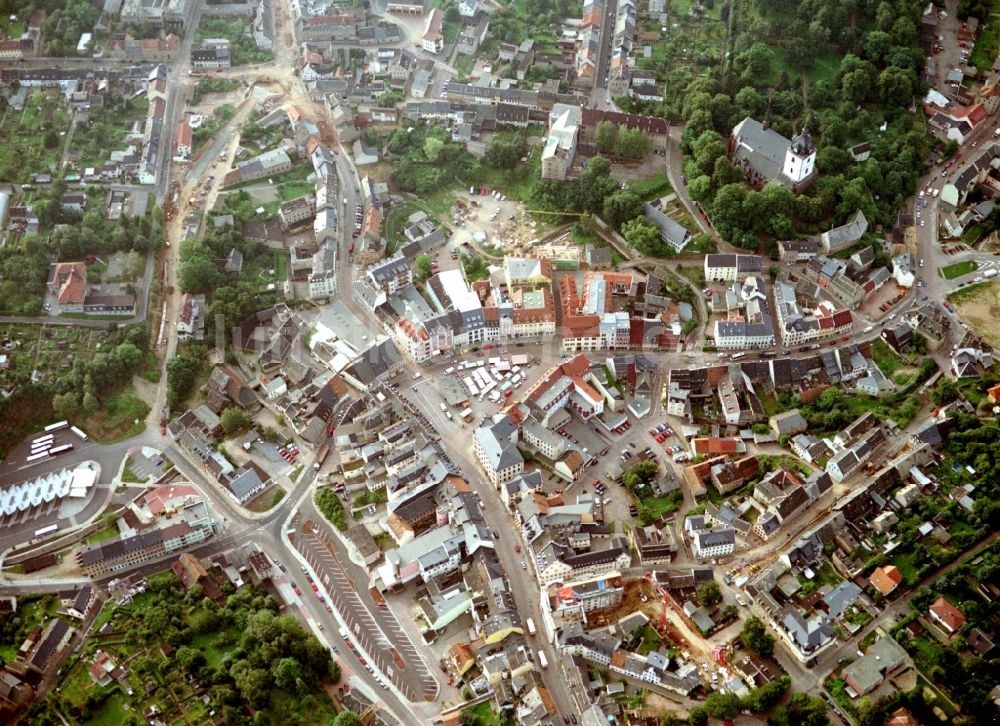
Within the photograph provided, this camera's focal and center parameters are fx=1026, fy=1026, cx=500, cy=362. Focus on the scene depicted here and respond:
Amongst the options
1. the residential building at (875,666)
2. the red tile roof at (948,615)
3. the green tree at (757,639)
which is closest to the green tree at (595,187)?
the green tree at (757,639)

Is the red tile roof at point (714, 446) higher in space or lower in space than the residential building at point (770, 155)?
lower

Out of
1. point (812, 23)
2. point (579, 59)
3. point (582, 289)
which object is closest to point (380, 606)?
point (582, 289)

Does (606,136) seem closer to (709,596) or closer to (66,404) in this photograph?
(709,596)

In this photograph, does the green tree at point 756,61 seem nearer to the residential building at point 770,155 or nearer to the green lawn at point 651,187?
the residential building at point 770,155

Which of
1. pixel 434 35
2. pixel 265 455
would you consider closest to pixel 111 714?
pixel 265 455

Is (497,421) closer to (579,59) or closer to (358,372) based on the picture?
(358,372)

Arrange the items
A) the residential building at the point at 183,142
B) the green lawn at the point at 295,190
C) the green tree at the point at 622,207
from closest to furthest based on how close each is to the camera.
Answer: the green tree at the point at 622,207
the green lawn at the point at 295,190
the residential building at the point at 183,142

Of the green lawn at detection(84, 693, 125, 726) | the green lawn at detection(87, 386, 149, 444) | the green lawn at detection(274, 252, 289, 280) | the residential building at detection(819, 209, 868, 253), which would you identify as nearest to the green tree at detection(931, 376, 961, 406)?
the residential building at detection(819, 209, 868, 253)
